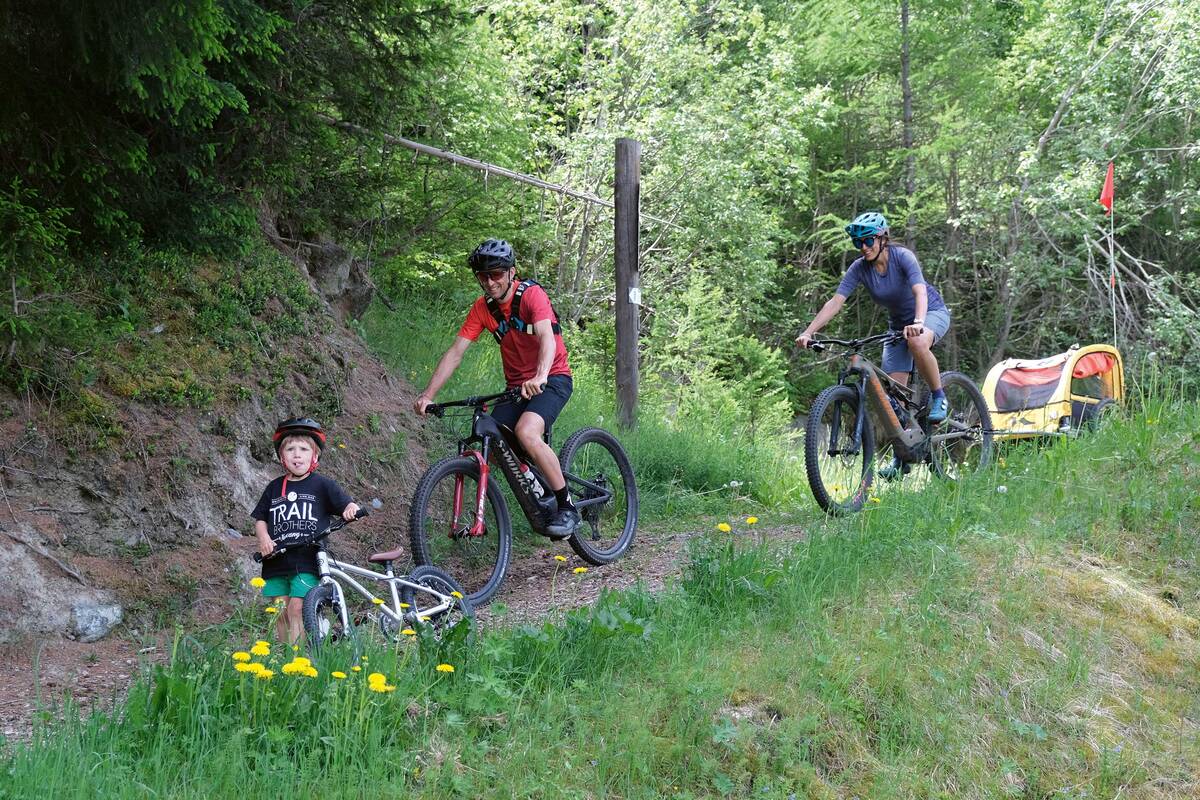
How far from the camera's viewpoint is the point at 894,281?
7859 millimetres

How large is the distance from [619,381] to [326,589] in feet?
20.2

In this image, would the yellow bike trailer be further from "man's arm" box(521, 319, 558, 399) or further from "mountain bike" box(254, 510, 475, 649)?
"mountain bike" box(254, 510, 475, 649)

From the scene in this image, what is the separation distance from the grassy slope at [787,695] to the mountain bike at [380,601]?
1.23 ft

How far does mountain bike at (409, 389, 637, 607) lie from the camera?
19.7ft

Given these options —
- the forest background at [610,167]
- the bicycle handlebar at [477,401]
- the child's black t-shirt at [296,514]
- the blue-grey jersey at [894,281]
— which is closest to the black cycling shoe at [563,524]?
the bicycle handlebar at [477,401]

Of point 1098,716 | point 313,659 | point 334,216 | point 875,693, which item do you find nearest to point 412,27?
point 334,216

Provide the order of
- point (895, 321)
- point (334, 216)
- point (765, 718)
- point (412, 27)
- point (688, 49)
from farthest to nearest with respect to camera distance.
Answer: point (688, 49) → point (334, 216) → point (895, 321) → point (412, 27) → point (765, 718)

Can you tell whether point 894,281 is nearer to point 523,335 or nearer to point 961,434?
point 961,434

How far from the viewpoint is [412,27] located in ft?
23.9

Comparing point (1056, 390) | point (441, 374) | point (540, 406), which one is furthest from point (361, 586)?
point (1056, 390)

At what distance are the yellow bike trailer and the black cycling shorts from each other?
6.39 m

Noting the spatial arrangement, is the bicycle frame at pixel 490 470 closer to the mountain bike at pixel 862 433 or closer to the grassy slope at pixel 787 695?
the grassy slope at pixel 787 695

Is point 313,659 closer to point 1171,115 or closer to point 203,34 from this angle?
point 203,34

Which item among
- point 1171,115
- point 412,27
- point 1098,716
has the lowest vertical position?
point 1098,716
